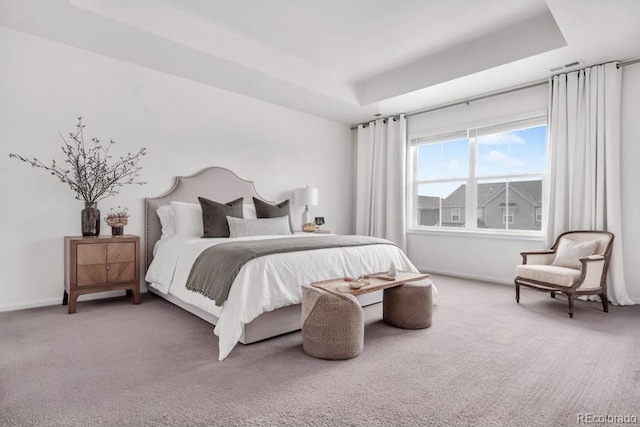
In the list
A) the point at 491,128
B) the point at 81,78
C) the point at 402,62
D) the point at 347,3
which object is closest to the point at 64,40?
the point at 81,78

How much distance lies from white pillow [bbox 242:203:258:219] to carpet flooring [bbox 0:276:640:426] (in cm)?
167

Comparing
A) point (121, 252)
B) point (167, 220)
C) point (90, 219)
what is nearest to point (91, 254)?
point (121, 252)

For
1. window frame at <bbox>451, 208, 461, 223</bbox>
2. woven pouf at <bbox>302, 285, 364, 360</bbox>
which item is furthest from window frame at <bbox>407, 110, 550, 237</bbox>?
woven pouf at <bbox>302, 285, 364, 360</bbox>

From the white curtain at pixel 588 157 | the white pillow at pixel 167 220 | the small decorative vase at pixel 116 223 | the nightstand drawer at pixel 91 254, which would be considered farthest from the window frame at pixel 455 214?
the nightstand drawer at pixel 91 254

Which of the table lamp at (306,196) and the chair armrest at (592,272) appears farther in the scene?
the table lamp at (306,196)

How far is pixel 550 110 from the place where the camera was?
429 cm

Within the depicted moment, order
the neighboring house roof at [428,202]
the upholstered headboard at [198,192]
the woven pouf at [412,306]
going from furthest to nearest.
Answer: the neighboring house roof at [428,202] → the upholstered headboard at [198,192] → the woven pouf at [412,306]

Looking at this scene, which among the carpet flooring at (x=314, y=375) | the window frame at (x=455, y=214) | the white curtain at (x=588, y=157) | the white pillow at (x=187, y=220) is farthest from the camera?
the window frame at (x=455, y=214)

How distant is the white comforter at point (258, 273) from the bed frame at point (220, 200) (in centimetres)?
12

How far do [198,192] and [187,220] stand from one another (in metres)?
0.59

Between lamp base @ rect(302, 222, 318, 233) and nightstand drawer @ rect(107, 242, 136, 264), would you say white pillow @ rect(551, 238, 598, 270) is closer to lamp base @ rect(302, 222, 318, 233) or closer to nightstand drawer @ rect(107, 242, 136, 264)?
lamp base @ rect(302, 222, 318, 233)

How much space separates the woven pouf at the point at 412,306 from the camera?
2.91 meters

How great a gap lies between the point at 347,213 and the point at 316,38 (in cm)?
336

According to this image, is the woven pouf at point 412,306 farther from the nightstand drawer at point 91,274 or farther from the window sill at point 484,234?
the nightstand drawer at point 91,274
